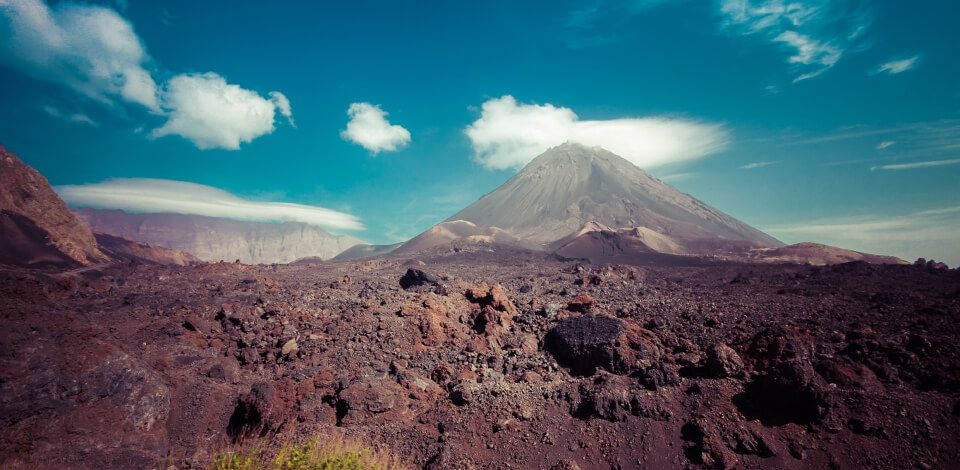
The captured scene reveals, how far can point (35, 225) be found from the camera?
29.2 m

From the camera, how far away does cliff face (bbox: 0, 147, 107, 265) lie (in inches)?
1056

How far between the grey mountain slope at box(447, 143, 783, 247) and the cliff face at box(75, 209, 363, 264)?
95040 millimetres

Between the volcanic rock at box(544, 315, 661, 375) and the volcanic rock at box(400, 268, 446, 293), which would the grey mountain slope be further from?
the volcanic rock at box(544, 315, 661, 375)

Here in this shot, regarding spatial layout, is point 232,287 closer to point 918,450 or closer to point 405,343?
point 405,343

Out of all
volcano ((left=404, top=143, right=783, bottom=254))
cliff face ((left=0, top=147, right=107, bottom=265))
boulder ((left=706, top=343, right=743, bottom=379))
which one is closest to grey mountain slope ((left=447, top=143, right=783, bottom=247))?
volcano ((left=404, top=143, right=783, bottom=254))

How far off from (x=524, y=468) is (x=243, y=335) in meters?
6.81

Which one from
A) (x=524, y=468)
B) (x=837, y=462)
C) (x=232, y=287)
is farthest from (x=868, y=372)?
(x=232, y=287)

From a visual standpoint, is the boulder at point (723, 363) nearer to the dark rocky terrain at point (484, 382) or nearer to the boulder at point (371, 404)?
the dark rocky terrain at point (484, 382)

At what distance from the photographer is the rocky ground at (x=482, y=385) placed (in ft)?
16.0

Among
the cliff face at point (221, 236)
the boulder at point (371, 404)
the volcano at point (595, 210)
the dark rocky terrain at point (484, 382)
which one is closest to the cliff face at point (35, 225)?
the dark rocky terrain at point (484, 382)

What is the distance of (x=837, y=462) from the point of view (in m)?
4.86

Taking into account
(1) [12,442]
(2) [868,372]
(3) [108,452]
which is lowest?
(3) [108,452]

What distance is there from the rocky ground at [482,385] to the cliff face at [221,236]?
142 m

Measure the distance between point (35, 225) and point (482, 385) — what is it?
1609 inches
